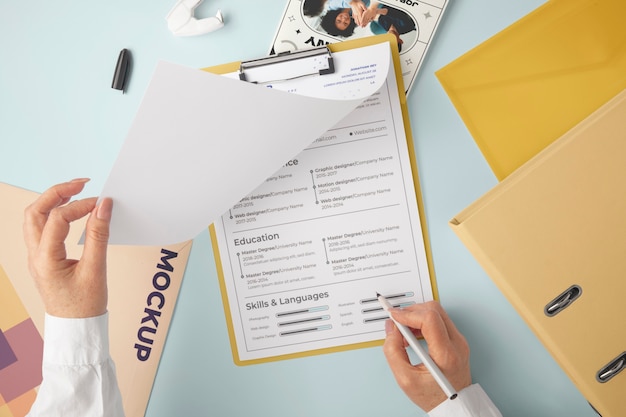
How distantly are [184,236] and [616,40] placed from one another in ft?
2.26

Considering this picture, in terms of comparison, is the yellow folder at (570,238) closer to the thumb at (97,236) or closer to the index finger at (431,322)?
the index finger at (431,322)

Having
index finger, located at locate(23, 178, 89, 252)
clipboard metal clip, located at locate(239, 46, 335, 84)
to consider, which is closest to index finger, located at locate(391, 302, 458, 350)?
clipboard metal clip, located at locate(239, 46, 335, 84)

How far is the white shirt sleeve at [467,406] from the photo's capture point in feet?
2.24

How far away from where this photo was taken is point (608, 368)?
0.70 m

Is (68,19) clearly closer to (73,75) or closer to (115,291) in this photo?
(73,75)

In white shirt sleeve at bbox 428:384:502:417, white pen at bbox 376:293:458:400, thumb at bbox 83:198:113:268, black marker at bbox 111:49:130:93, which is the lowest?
white shirt sleeve at bbox 428:384:502:417

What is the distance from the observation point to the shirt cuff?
0.63m

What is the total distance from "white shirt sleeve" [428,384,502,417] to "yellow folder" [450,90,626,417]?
125 mm

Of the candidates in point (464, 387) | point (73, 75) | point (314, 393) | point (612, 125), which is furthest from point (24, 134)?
point (612, 125)

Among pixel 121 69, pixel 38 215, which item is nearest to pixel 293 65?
pixel 121 69

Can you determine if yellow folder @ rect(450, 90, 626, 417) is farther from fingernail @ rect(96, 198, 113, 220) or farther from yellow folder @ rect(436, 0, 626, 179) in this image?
fingernail @ rect(96, 198, 113, 220)

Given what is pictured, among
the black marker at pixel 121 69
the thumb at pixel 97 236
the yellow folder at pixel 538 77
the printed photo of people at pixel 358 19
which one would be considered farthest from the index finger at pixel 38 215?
the yellow folder at pixel 538 77

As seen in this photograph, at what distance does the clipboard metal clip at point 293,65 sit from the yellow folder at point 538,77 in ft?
0.57

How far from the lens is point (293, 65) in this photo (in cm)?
75
